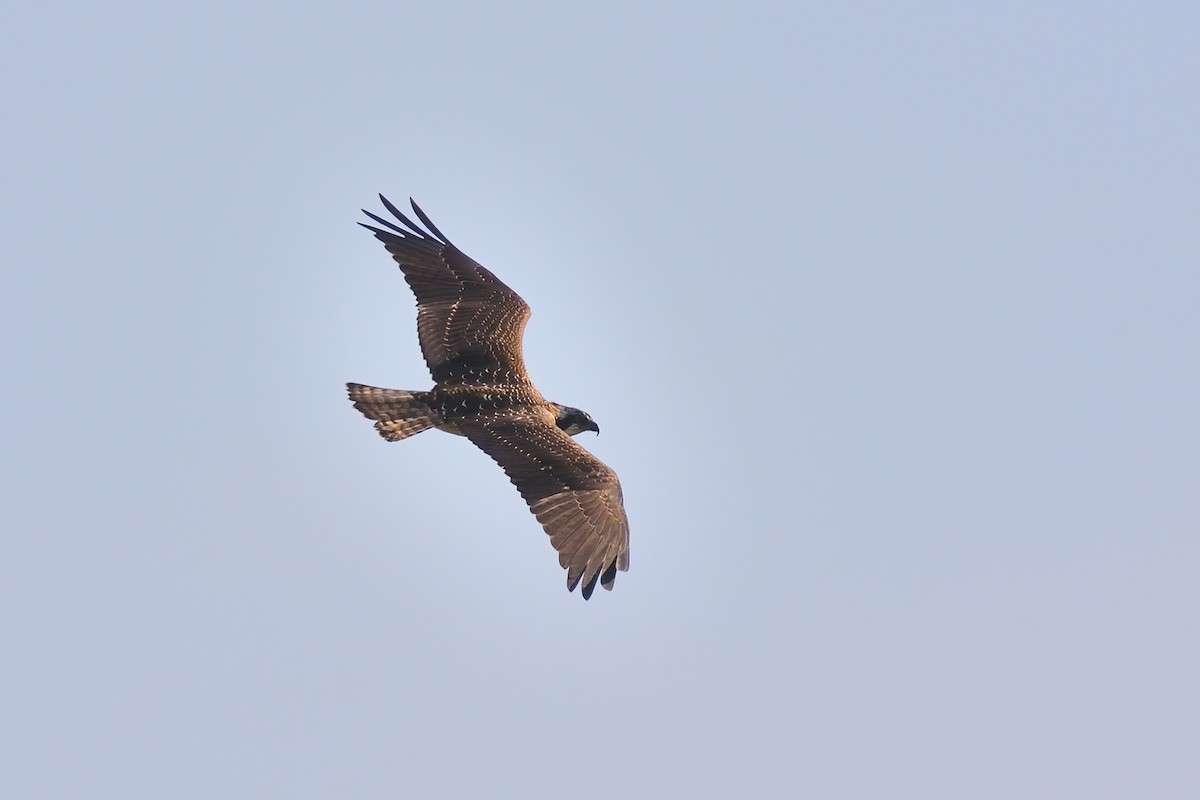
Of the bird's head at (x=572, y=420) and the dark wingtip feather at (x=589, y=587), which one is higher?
the bird's head at (x=572, y=420)

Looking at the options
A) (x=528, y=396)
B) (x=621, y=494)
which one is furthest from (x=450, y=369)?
(x=621, y=494)

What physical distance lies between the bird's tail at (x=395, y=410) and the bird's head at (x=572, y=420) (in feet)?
6.04

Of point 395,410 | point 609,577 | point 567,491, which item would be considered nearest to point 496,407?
point 395,410

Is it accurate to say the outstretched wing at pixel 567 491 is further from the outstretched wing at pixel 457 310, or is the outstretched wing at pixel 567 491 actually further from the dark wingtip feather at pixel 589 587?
the outstretched wing at pixel 457 310

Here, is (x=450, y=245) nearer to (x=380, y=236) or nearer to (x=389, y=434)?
(x=380, y=236)

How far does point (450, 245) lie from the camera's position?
26.4 metres

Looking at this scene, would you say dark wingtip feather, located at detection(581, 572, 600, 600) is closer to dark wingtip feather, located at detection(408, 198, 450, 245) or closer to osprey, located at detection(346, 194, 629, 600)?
osprey, located at detection(346, 194, 629, 600)

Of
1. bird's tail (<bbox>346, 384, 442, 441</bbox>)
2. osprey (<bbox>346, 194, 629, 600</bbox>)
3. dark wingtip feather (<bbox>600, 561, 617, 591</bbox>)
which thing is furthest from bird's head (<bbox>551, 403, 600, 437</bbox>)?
dark wingtip feather (<bbox>600, 561, 617, 591</bbox>)

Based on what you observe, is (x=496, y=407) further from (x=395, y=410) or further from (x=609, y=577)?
(x=609, y=577)

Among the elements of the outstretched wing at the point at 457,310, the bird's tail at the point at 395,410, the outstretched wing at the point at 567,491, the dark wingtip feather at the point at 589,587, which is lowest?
the dark wingtip feather at the point at 589,587

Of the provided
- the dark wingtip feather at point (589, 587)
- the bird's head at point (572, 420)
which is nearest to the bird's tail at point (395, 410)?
the bird's head at point (572, 420)

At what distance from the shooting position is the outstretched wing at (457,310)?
24891mm

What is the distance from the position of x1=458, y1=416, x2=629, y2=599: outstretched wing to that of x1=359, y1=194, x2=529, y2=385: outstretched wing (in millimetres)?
1365

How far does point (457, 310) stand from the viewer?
2562 centimetres
